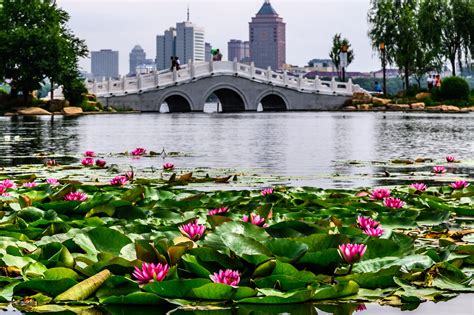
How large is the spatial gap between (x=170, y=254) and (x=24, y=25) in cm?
4413

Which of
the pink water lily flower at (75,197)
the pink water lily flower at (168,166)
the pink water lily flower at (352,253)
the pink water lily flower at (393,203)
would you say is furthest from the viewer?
the pink water lily flower at (168,166)

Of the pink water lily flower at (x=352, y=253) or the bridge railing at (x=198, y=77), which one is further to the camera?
the bridge railing at (x=198, y=77)

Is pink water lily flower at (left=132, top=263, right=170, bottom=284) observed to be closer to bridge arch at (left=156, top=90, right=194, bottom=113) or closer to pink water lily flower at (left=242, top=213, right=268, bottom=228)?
pink water lily flower at (left=242, top=213, right=268, bottom=228)

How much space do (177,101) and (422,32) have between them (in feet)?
63.6

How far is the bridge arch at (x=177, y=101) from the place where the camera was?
198 feet

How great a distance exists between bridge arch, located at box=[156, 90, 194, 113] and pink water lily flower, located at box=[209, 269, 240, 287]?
5626 centimetres

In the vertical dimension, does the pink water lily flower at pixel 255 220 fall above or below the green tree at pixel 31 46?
below

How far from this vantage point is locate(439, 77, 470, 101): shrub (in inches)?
2202

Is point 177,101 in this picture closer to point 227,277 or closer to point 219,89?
point 219,89

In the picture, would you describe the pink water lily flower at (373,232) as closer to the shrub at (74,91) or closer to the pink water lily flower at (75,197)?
the pink water lily flower at (75,197)

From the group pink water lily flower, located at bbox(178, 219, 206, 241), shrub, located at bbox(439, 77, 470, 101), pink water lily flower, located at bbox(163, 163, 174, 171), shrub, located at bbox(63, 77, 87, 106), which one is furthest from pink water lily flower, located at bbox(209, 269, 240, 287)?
shrub, located at bbox(439, 77, 470, 101)

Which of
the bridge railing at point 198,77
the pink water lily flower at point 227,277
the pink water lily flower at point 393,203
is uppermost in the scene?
the bridge railing at point 198,77

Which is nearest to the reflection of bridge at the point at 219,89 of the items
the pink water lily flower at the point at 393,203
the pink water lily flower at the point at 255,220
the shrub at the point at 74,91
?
the shrub at the point at 74,91

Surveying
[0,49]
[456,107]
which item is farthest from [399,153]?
[456,107]
